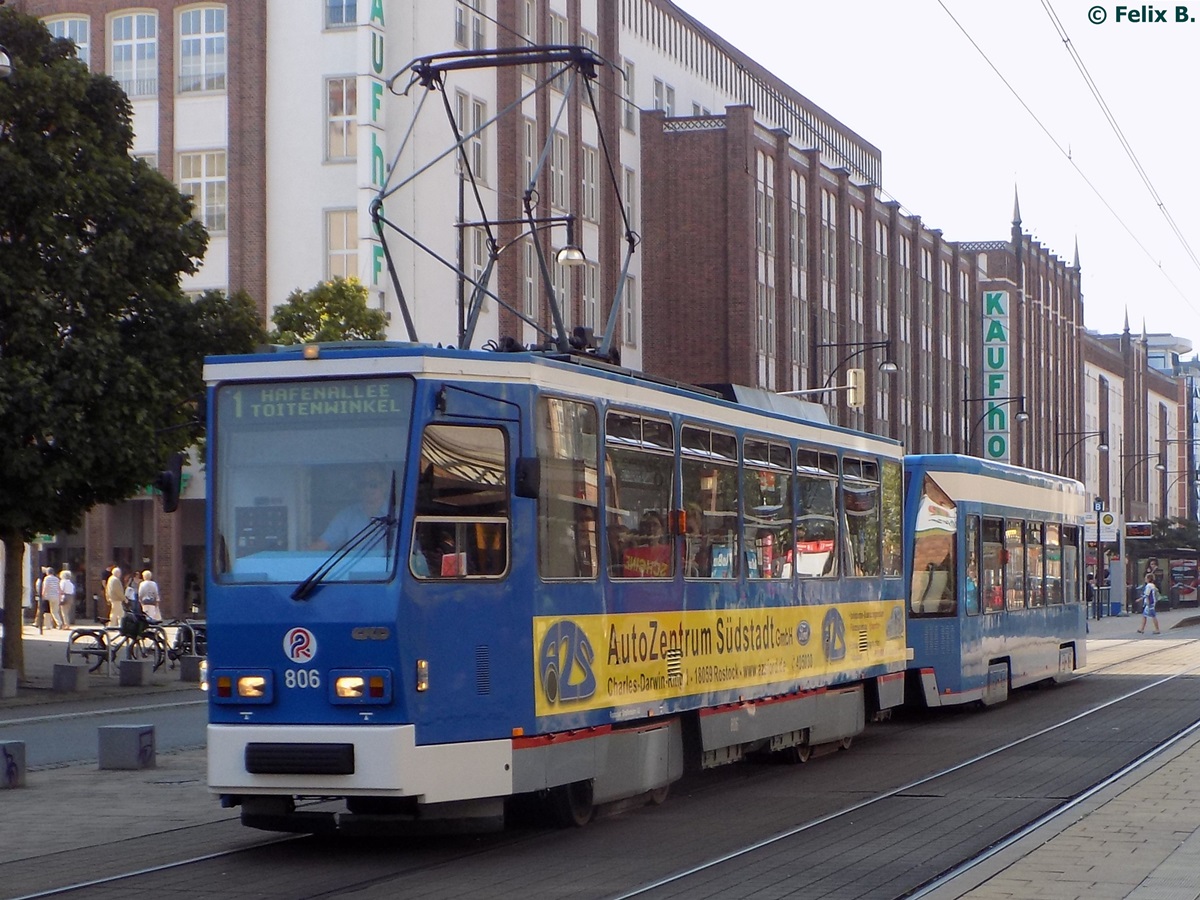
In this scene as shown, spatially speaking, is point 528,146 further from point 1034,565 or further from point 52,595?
point 1034,565

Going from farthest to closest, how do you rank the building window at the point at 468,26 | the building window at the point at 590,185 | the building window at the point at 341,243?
1. the building window at the point at 590,185
2. the building window at the point at 468,26
3. the building window at the point at 341,243

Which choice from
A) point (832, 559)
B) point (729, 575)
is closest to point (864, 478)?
point (832, 559)

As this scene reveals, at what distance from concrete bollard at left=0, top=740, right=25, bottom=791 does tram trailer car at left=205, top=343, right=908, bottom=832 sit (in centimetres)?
391

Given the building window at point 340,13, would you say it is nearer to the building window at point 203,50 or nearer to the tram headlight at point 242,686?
the building window at point 203,50

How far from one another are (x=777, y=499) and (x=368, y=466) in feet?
17.4

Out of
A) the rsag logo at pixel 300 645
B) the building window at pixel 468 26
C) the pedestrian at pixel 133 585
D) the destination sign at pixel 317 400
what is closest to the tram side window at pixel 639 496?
the destination sign at pixel 317 400

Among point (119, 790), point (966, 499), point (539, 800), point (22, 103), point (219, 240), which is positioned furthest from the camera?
point (219, 240)

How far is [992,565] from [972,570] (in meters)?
1.02

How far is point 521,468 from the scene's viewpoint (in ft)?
35.9

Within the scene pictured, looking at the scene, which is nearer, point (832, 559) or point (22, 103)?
point (832, 559)

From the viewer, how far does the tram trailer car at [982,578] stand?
70.4 feet

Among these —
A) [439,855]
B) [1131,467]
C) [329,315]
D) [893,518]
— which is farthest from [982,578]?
[1131,467]

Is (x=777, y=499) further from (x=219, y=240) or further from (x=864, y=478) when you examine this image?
(x=219, y=240)

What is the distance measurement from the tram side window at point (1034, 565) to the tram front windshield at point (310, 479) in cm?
1593
